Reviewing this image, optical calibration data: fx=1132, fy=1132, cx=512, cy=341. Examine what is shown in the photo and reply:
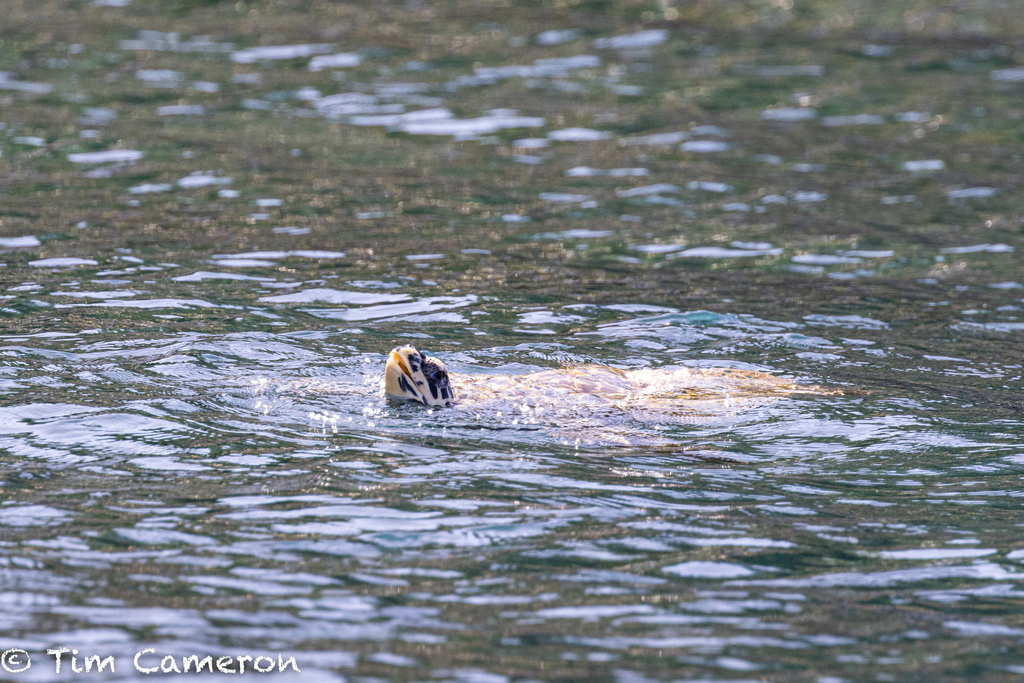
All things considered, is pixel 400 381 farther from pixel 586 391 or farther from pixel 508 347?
pixel 508 347

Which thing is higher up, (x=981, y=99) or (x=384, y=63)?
(x=384, y=63)

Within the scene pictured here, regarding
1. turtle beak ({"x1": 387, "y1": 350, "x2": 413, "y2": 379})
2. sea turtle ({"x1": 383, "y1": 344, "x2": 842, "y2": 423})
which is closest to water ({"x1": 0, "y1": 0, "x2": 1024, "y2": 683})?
sea turtle ({"x1": 383, "y1": 344, "x2": 842, "y2": 423})

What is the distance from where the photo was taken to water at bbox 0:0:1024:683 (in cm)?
477

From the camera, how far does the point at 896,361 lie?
8.62m

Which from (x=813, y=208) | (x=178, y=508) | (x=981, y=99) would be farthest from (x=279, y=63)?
(x=178, y=508)

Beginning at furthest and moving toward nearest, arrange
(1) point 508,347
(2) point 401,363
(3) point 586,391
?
(1) point 508,347
(3) point 586,391
(2) point 401,363

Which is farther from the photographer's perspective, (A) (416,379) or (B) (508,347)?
(B) (508,347)

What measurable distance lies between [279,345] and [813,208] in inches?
273

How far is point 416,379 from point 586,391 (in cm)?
118

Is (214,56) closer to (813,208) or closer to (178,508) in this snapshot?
(813,208)

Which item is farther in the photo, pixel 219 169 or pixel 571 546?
pixel 219 169

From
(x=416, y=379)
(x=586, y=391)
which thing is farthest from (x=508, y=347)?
(x=416, y=379)

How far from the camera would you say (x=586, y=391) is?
303 inches

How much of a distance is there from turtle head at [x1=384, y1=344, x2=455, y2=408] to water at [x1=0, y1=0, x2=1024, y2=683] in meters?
0.12
